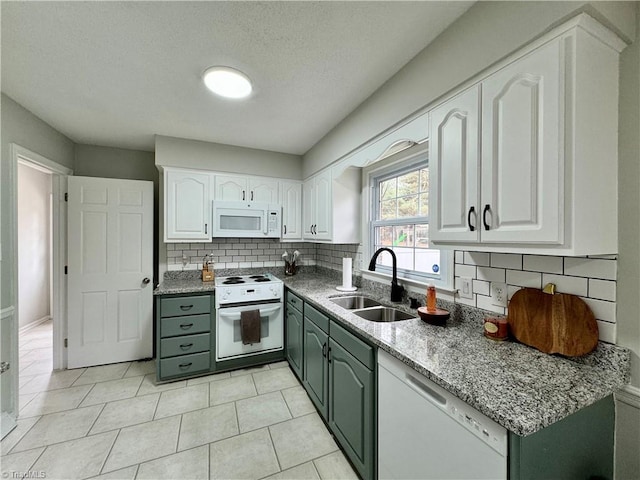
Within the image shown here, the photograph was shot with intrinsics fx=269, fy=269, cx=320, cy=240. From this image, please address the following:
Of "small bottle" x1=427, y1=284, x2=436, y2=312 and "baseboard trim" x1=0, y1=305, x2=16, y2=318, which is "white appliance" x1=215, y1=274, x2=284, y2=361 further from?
"small bottle" x1=427, y1=284, x2=436, y2=312

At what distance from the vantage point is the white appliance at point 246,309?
2.67 m

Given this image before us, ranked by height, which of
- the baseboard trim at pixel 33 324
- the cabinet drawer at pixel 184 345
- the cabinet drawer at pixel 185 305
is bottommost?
the baseboard trim at pixel 33 324

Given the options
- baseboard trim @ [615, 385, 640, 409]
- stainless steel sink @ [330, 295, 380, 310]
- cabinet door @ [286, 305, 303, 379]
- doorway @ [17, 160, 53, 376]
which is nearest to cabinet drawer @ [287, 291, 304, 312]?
cabinet door @ [286, 305, 303, 379]

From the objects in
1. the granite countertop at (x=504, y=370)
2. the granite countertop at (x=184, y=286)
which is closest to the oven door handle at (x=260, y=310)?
the granite countertop at (x=184, y=286)

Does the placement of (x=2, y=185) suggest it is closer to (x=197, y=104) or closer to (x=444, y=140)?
Result: (x=197, y=104)

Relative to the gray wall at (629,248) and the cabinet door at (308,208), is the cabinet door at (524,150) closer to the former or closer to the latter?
the gray wall at (629,248)

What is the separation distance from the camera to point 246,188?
10.4 ft

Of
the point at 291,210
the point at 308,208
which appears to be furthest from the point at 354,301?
the point at 291,210

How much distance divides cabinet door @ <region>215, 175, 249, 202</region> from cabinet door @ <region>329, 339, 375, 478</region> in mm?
2040

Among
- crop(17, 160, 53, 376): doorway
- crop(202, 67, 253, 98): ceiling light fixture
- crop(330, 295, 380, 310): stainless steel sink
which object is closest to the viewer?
crop(202, 67, 253, 98): ceiling light fixture

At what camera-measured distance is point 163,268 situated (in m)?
3.12

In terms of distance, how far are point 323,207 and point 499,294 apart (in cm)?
180

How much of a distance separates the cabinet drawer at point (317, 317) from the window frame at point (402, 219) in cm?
67

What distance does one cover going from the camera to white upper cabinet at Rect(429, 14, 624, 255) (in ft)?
3.02
